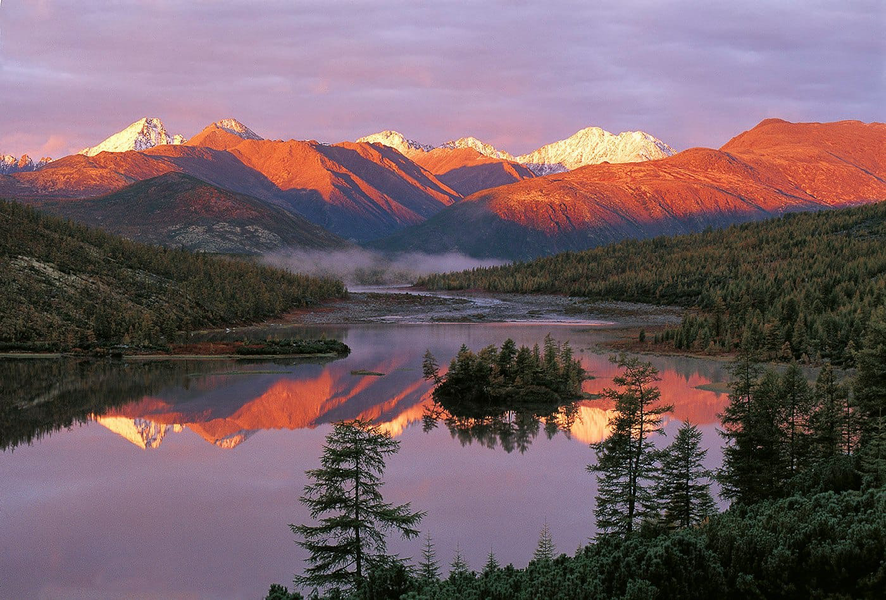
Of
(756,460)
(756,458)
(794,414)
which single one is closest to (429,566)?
(756,460)

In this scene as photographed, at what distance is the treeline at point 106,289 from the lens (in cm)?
8525

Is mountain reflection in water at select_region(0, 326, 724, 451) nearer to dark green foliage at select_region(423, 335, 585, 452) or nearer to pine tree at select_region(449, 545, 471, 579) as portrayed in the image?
dark green foliage at select_region(423, 335, 585, 452)

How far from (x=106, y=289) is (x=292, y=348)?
30804 millimetres

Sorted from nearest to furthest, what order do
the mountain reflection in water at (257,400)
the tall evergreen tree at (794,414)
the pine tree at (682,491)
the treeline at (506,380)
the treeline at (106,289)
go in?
the pine tree at (682,491) < the tall evergreen tree at (794,414) < the mountain reflection in water at (257,400) < the treeline at (506,380) < the treeline at (106,289)

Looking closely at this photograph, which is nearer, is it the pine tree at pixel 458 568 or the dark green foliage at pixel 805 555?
the dark green foliage at pixel 805 555

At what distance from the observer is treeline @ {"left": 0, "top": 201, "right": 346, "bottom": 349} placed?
8525 cm

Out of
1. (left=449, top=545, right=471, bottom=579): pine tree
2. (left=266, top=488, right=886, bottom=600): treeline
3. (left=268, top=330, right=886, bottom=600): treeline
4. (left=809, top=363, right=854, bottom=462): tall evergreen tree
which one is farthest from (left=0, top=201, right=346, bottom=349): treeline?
(left=266, top=488, right=886, bottom=600): treeline

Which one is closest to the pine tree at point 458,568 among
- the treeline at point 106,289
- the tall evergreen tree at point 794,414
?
the tall evergreen tree at point 794,414

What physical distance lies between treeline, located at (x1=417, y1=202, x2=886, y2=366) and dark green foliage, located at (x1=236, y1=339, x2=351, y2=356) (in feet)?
118

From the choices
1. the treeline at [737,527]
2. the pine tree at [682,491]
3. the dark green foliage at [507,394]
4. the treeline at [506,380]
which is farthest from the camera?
the treeline at [506,380]

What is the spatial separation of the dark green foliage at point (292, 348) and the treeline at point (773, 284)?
36083 mm

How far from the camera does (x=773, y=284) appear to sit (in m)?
124

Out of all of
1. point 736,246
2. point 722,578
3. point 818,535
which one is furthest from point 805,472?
point 736,246

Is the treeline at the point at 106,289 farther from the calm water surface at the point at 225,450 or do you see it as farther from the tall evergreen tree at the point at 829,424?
the tall evergreen tree at the point at 829,424
